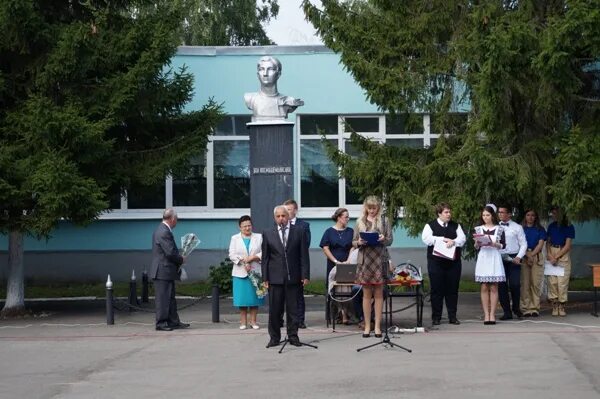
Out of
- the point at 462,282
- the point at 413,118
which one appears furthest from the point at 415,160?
the point at 462,282

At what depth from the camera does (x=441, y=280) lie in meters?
16.8

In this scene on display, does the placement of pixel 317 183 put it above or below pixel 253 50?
below

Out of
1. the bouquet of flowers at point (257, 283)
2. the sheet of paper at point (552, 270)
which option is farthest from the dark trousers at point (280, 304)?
the sheet of paper at point (552, 270)

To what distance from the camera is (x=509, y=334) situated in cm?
1542

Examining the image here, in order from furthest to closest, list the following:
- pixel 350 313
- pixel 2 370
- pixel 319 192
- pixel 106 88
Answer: pixel 319 192
pixel 106 88
pixel 350 313
pixel 2 370

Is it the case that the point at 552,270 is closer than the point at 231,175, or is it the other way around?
the point at 552,270

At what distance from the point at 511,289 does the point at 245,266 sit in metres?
4.38

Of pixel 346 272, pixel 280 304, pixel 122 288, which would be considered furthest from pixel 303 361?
pixel 122 288

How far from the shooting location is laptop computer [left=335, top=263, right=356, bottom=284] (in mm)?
15482

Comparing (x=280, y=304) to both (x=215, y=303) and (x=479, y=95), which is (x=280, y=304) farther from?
(x=479, y=95)

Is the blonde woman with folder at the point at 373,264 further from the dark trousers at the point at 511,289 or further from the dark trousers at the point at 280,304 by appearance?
the dark trousers at the point at 511,289

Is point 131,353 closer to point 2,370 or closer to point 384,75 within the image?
point 2,370

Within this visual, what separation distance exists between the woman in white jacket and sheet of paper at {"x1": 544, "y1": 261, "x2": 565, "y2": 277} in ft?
16.1

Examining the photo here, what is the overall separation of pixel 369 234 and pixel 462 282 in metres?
10.5
